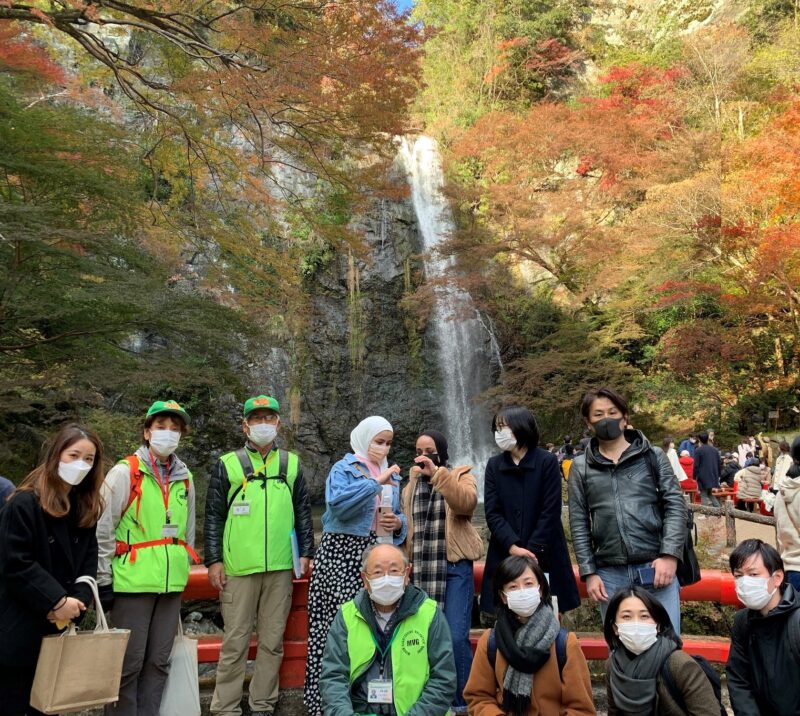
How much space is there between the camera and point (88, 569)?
2.85 m

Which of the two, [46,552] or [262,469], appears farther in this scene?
[262,469]

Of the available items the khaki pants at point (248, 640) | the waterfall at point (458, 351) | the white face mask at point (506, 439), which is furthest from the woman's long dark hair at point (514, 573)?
the waterfall at point (458, 351)

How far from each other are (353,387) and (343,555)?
15.0 metres

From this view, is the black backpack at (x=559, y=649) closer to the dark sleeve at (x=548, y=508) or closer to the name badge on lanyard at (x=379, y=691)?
the name badge on lanyard at (x=379, y=691)

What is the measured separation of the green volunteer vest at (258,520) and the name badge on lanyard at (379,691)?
1.00 m

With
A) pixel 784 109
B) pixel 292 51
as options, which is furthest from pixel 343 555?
pixel 784 109

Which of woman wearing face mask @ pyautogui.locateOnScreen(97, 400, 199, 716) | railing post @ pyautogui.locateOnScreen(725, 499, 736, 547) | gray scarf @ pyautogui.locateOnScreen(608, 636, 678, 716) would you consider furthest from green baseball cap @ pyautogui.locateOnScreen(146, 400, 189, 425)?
railing post @ pyautogui.locateOnScreen(725, 499, 736, 547)

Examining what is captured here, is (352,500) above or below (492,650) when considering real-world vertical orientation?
above

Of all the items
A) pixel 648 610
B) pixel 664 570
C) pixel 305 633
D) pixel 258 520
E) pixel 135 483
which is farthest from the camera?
pixel 305 633

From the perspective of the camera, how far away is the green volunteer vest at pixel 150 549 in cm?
309

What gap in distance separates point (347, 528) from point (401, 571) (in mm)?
685

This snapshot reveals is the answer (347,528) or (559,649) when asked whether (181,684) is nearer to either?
(347,528)

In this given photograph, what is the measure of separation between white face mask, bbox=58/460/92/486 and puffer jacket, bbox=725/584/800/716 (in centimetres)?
285

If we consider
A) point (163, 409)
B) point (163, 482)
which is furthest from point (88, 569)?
point (163, 409)
